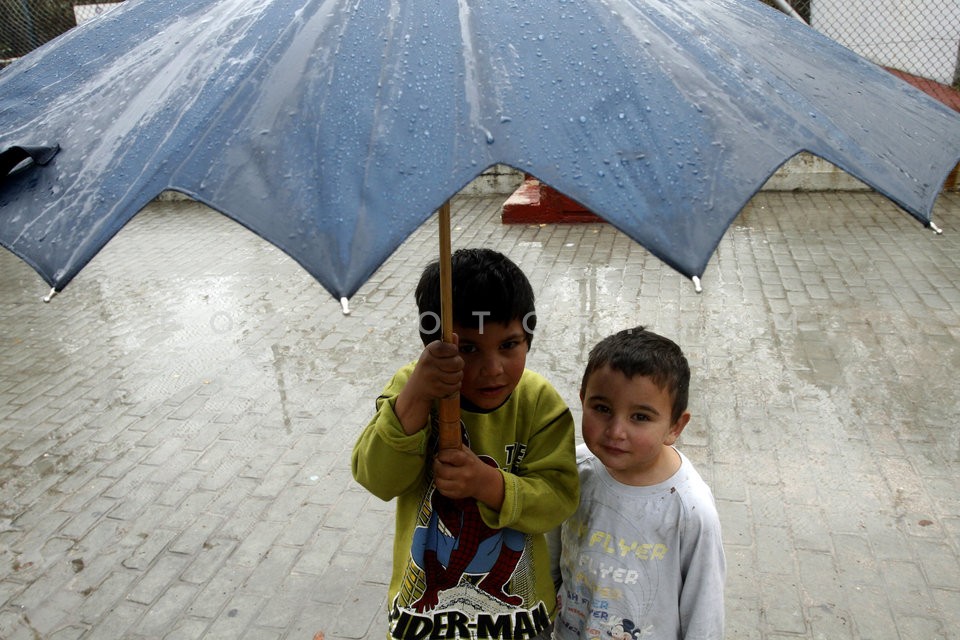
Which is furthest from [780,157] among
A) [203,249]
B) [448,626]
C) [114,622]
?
[203,249]

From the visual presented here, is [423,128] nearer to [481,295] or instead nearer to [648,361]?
[481,295]

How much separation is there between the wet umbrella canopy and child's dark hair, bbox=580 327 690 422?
0.58 m

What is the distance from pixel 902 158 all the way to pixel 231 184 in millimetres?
1046

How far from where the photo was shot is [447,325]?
1.45 m

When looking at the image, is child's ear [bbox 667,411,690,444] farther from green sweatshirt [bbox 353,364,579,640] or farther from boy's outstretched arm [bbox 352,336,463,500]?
boy's outstretched arm [bbox 352,336,463,500]

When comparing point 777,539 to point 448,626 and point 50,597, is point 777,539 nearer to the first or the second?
point 448,626

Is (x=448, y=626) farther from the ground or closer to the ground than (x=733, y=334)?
farther from the ground

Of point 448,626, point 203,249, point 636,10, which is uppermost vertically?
point 636,10

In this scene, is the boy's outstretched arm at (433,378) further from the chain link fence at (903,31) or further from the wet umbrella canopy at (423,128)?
the chain link fence at (903,31)

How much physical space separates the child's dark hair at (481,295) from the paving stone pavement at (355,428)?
168 cm

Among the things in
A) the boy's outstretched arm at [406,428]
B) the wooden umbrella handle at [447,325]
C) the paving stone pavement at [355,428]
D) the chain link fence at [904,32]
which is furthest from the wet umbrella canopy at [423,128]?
the chain link fence at [904,32]

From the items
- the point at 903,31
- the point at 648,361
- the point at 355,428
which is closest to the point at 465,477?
the point at 648,361

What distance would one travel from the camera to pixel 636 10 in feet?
4.04

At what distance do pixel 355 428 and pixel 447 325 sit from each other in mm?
2850
